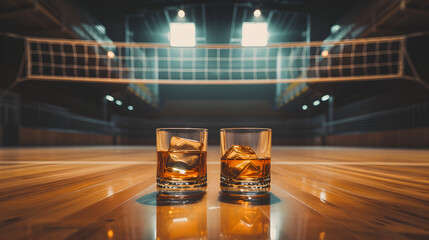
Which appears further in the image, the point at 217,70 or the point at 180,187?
the point at 217,70

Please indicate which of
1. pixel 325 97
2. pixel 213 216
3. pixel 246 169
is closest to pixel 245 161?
pixel 246 169

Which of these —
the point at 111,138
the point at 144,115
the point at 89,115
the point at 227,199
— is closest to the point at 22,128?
the point at 89,115

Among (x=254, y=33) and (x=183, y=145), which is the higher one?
(x=254, y=33)

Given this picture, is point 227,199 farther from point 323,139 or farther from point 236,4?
point 323,139

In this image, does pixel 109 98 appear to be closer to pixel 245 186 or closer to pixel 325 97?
pixel 325 97

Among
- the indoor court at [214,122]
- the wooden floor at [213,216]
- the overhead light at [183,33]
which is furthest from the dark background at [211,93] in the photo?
the wooden floor at [213,216]

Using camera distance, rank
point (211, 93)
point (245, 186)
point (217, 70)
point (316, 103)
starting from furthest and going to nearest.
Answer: point (211, 93) → point (316, 103) → point (217, 70) → point (245, 186)
